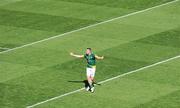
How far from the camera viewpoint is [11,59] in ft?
123

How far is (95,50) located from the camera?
38.7 meters

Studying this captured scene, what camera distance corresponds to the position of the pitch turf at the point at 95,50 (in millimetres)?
31188

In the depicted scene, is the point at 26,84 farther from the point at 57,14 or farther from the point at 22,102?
the point at 57,14

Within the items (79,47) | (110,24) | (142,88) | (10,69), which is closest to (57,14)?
(110,24)

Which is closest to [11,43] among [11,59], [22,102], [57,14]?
[11,59]

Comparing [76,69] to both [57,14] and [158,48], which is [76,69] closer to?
[158,48]

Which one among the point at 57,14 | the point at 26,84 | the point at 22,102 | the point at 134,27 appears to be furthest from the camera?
the point at 57,14

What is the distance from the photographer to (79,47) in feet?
129

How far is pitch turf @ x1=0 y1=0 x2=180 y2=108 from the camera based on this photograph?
3119 centimetres

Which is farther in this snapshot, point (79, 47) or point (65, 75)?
point (79, 47)

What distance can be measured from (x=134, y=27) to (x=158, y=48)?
15.3 feet

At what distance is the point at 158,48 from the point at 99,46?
336 centimetres

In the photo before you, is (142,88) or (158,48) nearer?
(142,88)

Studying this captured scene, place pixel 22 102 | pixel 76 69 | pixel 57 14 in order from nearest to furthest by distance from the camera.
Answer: pixel 22 102
pixel 76 69
pixel 57 14
